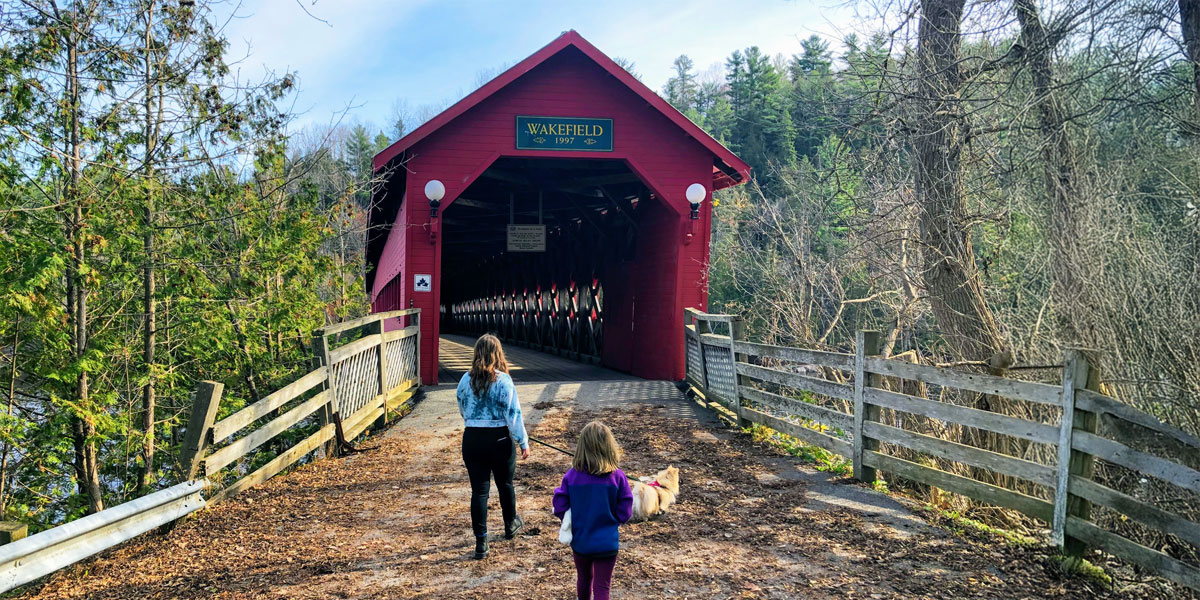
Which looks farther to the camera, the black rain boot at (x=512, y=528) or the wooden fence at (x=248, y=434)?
the black rain boot at (x=512, y=528)

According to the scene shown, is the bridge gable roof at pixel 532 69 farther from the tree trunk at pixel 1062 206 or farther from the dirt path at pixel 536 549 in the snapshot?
the dirt path at pixel 536 549

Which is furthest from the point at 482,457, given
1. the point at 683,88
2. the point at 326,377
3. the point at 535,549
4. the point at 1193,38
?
the point at 683,88

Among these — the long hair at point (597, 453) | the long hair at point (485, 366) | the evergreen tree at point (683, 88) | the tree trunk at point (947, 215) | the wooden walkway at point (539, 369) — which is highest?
the evergreen tree at point (683, 88)

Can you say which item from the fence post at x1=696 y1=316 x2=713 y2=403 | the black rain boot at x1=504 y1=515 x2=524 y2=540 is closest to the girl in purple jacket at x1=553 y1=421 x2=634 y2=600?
the black rain boot at x1=504 y1=515 x2=524 y2=540

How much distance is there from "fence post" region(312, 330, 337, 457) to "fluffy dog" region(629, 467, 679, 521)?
307 cm

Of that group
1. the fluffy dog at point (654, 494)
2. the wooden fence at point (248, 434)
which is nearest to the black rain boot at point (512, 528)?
the fluffy dog at point (654, 494)

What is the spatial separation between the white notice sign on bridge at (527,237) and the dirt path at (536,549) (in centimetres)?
733

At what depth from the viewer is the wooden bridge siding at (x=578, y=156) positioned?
36.7ft

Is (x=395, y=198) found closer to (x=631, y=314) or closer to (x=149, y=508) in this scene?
(x=631, y=314)

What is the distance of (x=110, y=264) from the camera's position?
17.3 ft

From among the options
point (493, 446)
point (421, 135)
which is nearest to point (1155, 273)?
point (493, 446)

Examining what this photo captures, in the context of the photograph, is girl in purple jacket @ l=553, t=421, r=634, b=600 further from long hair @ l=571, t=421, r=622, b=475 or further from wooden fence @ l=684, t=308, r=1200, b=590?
wooden fence @ l=684, t=308, r=1200, b=590

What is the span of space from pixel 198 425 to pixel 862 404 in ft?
15.0

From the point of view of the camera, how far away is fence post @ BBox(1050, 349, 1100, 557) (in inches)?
163
